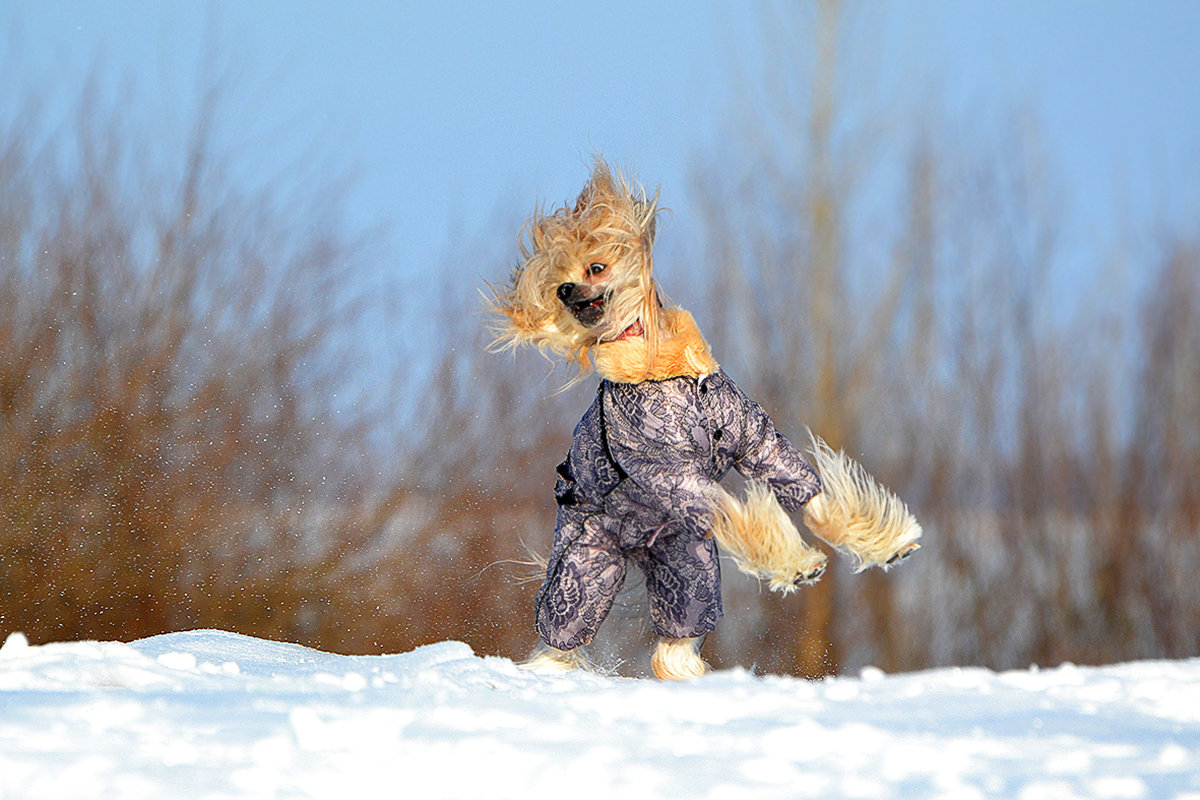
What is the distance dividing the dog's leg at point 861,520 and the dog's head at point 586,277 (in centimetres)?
67

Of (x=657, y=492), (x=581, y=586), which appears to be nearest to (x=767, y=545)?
(x=657, y=492)

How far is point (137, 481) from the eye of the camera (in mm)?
5379

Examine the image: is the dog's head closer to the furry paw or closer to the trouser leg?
the trouser leg

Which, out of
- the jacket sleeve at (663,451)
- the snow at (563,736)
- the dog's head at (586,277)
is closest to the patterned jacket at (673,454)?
the jacket sleeve at (663,451)

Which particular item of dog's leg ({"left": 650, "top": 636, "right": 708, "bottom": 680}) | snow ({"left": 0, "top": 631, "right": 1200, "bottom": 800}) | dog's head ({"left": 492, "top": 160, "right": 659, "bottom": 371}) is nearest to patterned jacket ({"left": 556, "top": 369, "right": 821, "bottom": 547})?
dog's head ({"left": 492, "top": 160, "right": 659, "bottom": 371})

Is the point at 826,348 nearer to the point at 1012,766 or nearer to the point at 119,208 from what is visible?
the point at 119,208

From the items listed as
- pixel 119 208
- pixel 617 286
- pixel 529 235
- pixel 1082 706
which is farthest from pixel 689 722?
pixel 119 208

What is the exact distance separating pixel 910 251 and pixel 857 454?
1.35 m

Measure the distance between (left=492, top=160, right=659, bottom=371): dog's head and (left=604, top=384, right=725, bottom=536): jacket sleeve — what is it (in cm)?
20

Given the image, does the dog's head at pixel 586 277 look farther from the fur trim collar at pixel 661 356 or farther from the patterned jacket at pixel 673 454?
the patterned jacket at pixel 673 454

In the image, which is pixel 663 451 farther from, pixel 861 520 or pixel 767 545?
pixel 861 520

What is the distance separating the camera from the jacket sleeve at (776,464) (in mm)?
3141

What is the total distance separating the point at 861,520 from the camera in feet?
10.2

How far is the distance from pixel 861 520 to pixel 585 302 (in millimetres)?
995
